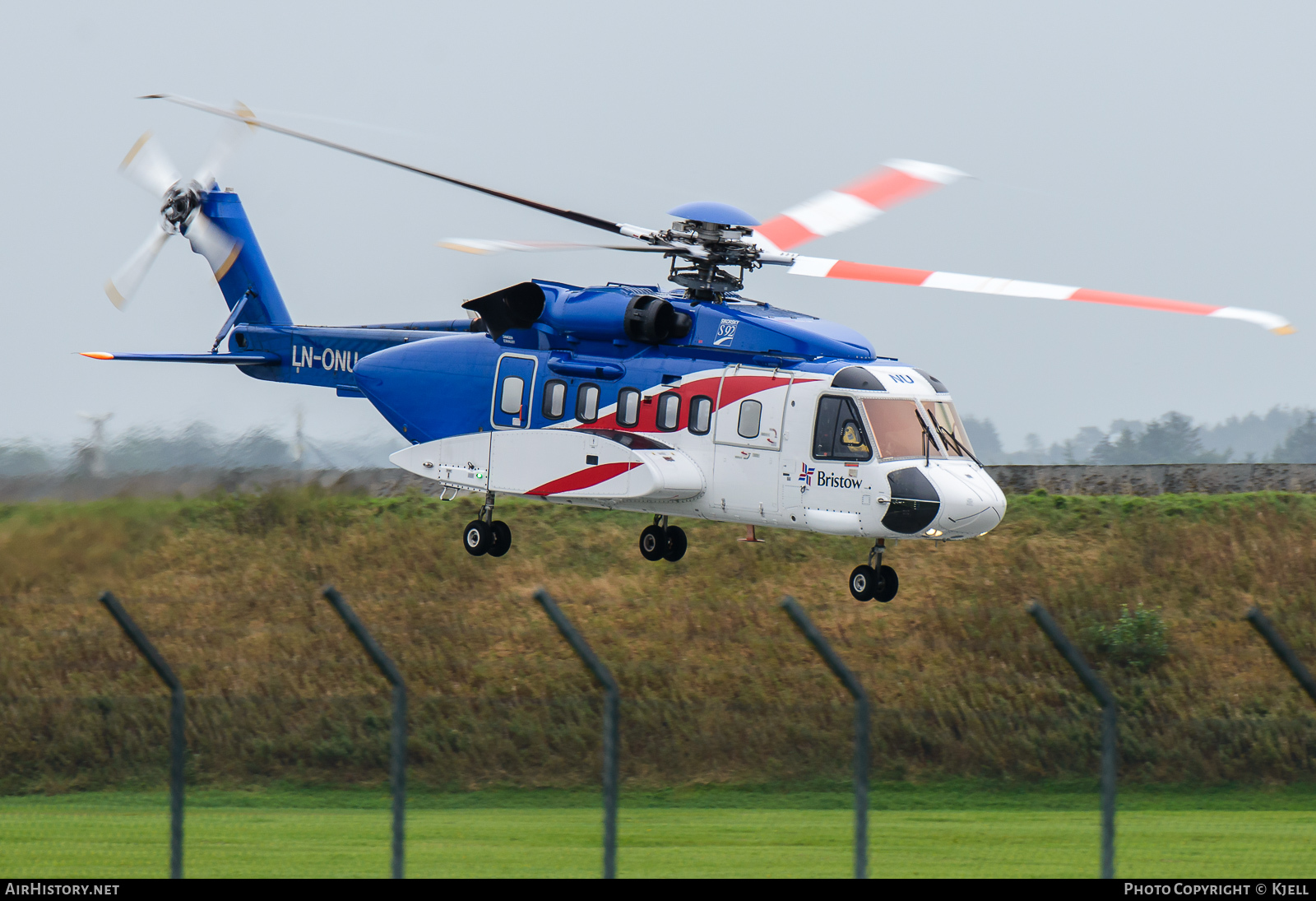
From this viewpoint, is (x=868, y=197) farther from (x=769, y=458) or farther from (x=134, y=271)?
(x=134, y=271)

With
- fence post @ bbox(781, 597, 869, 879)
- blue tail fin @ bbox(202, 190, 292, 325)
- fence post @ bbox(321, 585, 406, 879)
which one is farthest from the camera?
blue tail fin @ bbox(202, 190, 292, 325)

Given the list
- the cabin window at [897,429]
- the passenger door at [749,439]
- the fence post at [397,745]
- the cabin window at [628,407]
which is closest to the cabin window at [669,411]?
the cabin window at [628,407]

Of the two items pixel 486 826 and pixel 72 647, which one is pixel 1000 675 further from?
pixel 72 647

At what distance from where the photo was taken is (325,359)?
27750 millimetres

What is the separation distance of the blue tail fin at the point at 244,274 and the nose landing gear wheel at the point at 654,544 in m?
8.63

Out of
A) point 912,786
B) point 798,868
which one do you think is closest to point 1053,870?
point 798,868

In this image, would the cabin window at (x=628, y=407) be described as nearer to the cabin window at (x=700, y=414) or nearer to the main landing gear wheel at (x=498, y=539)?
the cabin window at (x=700, y=414)

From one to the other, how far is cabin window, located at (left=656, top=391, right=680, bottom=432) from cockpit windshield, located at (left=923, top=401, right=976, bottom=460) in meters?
3.57

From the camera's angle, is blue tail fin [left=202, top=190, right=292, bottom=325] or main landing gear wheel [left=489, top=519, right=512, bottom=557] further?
blue tail fin [left=202, top=190, right=292, bottom=325]

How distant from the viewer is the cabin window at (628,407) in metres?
23.1

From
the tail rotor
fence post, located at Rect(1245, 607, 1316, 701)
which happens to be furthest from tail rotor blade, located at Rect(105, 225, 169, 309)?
fence post, located at Rect(1245, 607, 1316, 701)

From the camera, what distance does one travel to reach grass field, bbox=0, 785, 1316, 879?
13531 mm

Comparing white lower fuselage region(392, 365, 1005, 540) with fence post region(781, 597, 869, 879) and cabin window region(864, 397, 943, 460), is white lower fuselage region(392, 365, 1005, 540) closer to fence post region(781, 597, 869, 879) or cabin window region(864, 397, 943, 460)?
cabin window region(864, 397, 943, 460)

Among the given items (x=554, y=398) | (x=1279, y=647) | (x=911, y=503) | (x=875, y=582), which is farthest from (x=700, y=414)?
(x=1279, y=647)
